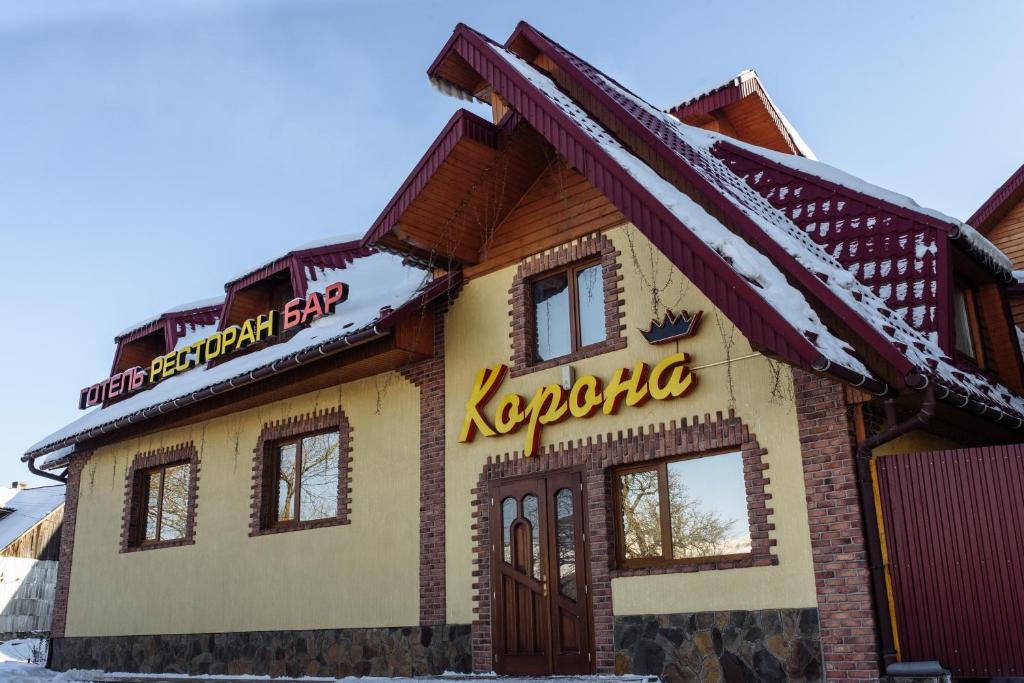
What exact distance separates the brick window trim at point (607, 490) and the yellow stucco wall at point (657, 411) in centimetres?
8

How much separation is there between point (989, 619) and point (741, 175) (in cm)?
577

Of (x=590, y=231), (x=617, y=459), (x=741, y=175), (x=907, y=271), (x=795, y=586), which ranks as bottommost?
(x=795, y=586)

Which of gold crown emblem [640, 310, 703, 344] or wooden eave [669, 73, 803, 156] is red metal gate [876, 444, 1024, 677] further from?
wooden eave [669, 73, 803, 156]

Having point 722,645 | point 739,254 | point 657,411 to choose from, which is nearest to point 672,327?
point 657,411

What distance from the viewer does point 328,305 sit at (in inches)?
509

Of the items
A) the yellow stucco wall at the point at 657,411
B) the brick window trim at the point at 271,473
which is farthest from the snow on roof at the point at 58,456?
the yellow stucco wall at the point at 657,411

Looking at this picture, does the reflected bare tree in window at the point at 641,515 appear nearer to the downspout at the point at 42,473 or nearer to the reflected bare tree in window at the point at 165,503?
the reflected bare tree in window at the point at 165,503

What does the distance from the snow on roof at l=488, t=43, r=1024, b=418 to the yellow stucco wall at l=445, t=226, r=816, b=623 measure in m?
0.93

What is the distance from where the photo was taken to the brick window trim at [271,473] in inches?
481

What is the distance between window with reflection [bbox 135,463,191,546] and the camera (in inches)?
588

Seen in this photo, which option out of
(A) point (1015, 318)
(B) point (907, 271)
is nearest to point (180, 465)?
(B) point (907, 271)

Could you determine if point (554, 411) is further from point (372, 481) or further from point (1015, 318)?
point (1015, 318)

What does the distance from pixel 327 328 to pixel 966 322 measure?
7712 mm

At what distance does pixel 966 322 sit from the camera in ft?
33.1
